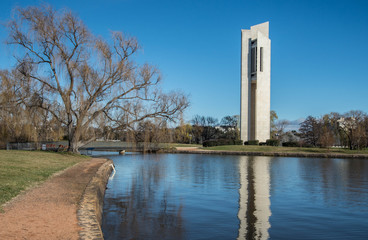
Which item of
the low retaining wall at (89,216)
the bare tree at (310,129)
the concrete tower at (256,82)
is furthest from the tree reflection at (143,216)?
the bare tree at (310,129)

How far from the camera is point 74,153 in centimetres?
2522

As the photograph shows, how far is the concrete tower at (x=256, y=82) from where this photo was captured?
4669 cm

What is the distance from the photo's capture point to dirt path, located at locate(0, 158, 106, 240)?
213 inches

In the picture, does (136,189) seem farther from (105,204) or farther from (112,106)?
(112,106)

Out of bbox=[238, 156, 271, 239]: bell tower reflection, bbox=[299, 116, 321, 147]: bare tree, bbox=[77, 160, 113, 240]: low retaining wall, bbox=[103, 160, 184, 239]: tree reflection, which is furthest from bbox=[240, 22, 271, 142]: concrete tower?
bbox=[77, 160, 113, 240]: low retaining wall

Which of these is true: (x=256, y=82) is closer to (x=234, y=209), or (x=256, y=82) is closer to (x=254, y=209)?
(x=254, y=209)

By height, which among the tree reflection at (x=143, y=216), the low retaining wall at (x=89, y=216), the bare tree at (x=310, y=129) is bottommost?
the tree reflection at (x=143, y=216)

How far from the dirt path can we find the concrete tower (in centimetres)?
3901

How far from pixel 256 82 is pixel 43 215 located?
43.6 m

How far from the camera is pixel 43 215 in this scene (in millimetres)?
6539

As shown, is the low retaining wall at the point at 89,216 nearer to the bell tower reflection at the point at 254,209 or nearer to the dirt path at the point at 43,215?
the dirt path at the point at 43,215

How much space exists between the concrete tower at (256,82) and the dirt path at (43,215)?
3901 cm

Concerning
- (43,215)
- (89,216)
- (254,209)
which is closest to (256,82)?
(254,209)

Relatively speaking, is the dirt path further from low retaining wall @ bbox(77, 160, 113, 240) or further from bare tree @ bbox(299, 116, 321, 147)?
bare tree @ bbox(299, 116, 321, 147)
